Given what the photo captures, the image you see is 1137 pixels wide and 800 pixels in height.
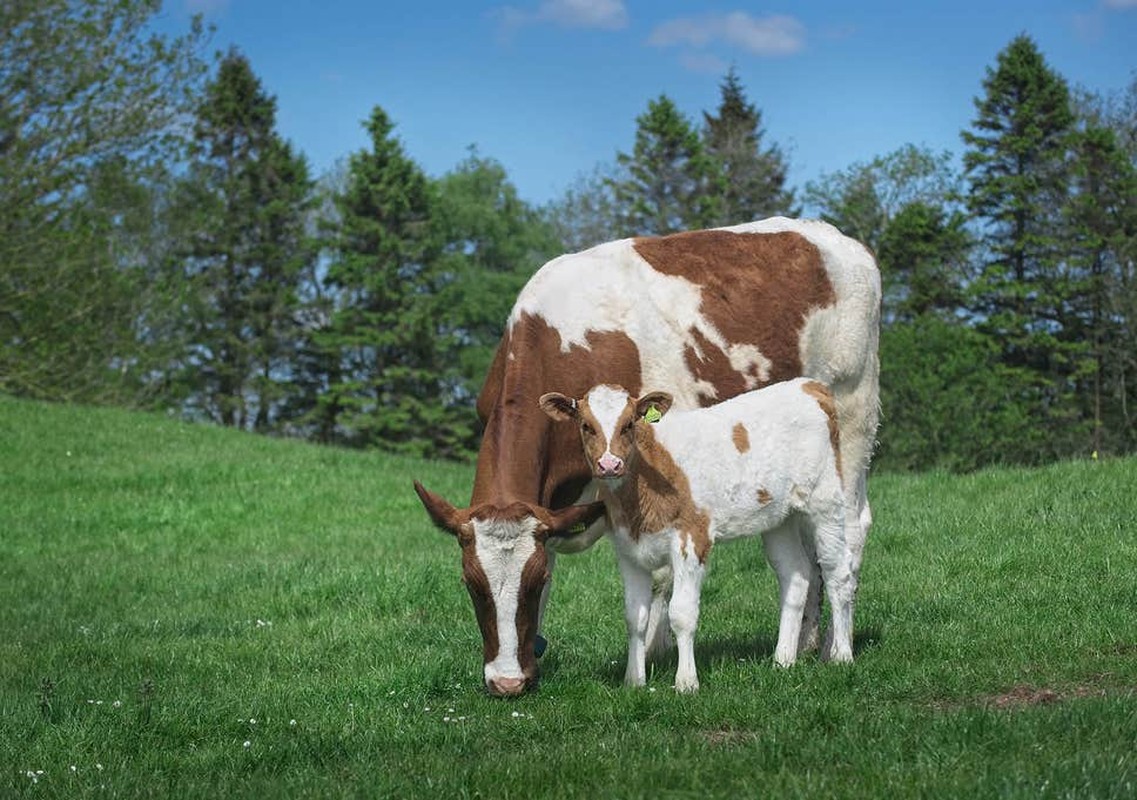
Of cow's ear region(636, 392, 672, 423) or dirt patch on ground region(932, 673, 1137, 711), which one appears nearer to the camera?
dirt patch on ground region(932, 673, 1137, 711)

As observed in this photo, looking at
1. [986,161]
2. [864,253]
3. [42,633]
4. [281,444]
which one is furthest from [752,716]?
[986,161]

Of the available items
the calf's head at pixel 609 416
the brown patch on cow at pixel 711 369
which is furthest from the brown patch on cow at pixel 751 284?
the calf's head at pixel 609 416

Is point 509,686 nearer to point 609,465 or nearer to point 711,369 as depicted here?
point 609,465

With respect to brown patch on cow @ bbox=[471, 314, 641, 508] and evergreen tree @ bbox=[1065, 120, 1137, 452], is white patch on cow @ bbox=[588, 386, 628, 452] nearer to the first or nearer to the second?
brown patch on cow @ bbox=[471, 314, 641, 508]

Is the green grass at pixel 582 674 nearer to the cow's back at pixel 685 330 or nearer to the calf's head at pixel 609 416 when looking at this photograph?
the calf's head at pixel 609 416

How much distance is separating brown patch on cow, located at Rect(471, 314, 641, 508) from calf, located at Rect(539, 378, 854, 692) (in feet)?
1.57

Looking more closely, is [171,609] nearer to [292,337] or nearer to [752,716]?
[752,716]

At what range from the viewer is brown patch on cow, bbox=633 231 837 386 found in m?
9.77

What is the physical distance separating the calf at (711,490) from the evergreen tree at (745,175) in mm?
40779

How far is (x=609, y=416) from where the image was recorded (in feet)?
25.8

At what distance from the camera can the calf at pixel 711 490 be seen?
8023mm

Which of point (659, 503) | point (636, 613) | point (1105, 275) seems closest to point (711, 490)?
point (659, 503)

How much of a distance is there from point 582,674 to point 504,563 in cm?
117

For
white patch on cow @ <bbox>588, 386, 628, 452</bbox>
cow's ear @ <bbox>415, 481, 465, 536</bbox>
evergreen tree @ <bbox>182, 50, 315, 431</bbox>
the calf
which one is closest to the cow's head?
cow's ear @ <bbox>415, 481, 465, 536</bbox>
